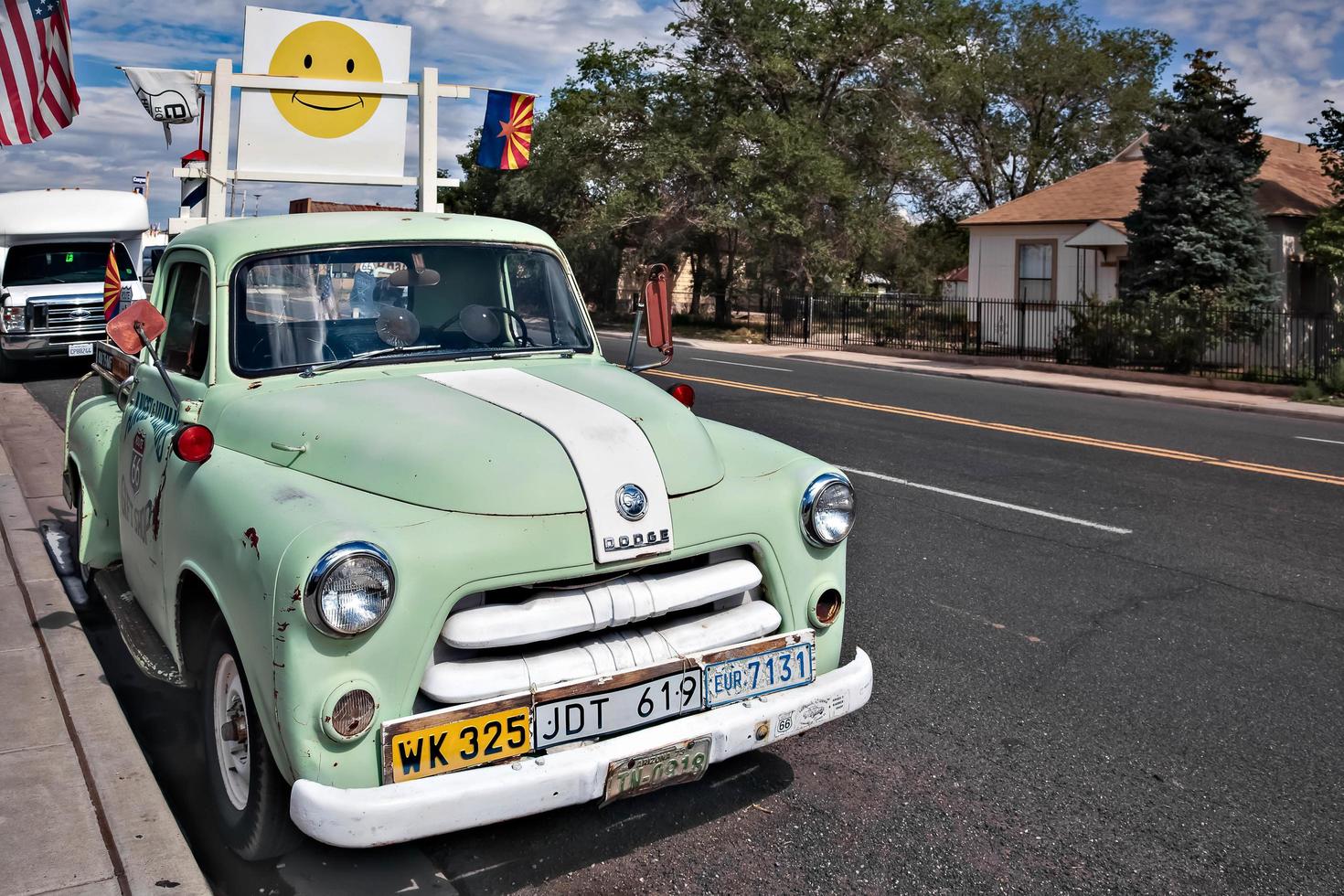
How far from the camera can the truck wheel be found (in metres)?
3.44

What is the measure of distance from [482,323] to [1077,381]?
19.4m

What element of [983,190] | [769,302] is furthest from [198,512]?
[983,190]

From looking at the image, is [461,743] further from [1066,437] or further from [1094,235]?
[1094,235]

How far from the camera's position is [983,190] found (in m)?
51.5

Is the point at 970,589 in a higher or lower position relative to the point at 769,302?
lower

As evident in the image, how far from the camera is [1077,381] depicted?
22.3 metres

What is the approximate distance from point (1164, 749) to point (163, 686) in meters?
4.19

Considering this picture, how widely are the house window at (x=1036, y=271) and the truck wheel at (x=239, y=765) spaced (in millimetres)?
28724

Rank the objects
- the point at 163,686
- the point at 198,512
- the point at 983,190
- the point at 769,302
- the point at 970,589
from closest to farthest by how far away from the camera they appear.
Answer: the point at 198,512
the point at 163,686
the point at 970,589
the point at 769,302
the point at 983,190

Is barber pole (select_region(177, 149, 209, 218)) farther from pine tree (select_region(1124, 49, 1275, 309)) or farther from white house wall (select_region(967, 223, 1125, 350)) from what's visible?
white house wall (select_region(967, 223, 1125, 350))

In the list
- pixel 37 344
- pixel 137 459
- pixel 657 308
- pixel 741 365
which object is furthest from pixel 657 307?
pixel 741 365

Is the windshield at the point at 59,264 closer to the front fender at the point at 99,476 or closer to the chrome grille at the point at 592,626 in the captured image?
the front fender at the point at 99,476

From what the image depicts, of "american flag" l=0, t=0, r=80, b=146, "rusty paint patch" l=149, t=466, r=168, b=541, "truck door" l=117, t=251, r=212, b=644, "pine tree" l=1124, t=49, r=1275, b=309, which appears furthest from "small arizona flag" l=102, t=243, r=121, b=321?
"pine tree" l=1124, t=49, r=1275, b=309

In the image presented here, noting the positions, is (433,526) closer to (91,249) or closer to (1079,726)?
(1079,726)
